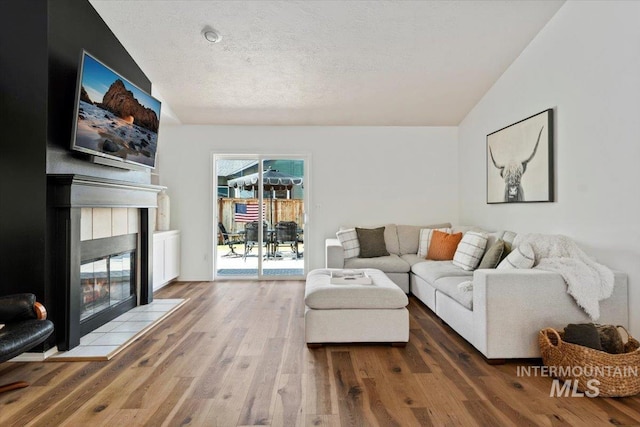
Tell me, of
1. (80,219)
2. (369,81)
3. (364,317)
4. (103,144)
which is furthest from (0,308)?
(369,81)

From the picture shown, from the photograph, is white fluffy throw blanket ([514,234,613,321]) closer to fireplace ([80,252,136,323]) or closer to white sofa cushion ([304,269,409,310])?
white sofa cushion ([304,269,409,310])

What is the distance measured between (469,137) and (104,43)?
15.3ft

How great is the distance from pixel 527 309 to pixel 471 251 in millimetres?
1340

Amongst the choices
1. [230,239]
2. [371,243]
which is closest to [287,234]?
[230,239]

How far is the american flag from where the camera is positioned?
5.49 metres

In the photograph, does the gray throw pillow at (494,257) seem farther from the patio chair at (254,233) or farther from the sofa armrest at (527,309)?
the patio chair at (254,233)

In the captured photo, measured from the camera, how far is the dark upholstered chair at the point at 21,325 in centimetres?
198

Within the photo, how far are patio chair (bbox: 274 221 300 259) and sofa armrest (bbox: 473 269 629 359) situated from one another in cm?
343

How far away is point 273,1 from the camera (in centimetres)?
303

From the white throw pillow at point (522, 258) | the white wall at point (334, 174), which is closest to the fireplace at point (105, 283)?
the white wall at point (334, 174)

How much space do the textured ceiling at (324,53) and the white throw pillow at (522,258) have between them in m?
2.15

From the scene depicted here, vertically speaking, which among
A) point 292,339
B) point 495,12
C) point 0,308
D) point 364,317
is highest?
point 495,12

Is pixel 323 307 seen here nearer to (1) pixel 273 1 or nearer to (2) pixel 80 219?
(2) pixel 80 219

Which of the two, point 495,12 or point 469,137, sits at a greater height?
point 495,12
